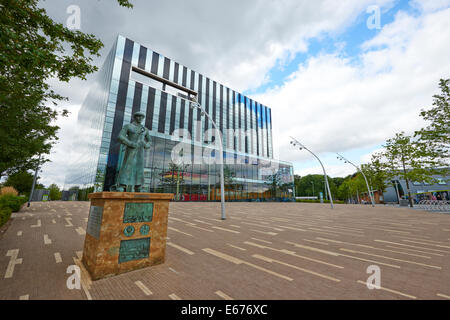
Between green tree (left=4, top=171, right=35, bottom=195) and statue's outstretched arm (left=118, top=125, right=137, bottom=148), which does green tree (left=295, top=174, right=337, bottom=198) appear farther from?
statue's outstretched arm (left=118, top=125, right=137, bottom=148)

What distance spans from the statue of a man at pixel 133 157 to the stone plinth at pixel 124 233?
0.54 m

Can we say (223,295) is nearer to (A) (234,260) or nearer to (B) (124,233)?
(A) (234,260)

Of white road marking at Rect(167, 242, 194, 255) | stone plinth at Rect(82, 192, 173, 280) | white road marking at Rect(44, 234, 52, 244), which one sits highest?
stone plinth at Rect(82, 192, 173, 280)

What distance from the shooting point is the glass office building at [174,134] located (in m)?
25.4

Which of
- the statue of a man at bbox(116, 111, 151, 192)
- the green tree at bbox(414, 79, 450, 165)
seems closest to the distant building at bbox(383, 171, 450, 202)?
the green tree at bbox(414, 79, 450, 165)

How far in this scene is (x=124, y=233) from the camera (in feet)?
11.2

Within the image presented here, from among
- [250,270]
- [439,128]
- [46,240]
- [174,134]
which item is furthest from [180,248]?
[174,134]

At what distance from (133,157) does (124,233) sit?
66.9 inches

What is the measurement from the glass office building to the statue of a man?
19.5 metres

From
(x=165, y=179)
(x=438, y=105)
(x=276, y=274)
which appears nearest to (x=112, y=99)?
(x=165, y=179)

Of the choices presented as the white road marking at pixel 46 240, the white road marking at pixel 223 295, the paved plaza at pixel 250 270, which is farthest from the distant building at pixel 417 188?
the white road marking at pixel 46 240

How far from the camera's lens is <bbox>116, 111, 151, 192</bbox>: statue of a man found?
3.98m

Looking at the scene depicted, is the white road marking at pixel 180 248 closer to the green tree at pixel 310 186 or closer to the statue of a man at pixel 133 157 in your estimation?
the statue of a man at pixel 133 157
